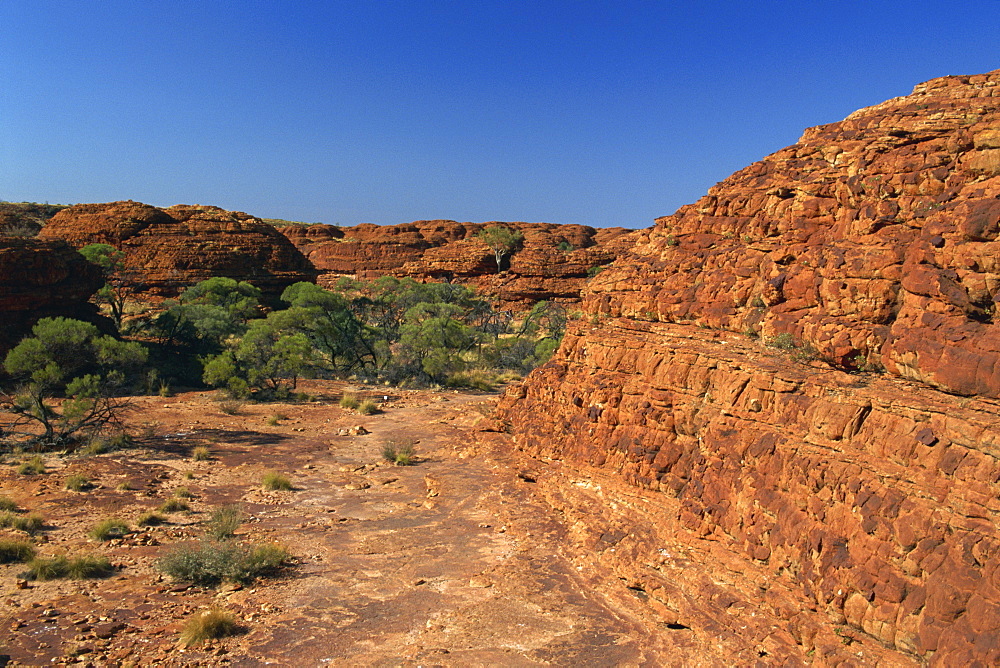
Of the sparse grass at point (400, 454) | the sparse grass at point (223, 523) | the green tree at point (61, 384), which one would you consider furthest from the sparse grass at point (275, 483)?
the green tree at point (61, 384)

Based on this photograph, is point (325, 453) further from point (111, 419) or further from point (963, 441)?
point (963, 441)

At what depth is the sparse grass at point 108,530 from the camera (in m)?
10.5

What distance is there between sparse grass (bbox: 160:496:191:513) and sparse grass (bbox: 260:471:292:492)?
1762 millimetres

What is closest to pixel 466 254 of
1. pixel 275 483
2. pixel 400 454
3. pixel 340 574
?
pixel 400 454

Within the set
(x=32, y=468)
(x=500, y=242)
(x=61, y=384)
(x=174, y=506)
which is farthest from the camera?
(x=500, y=242)

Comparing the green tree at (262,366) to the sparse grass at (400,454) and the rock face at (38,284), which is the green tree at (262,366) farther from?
the sparse grass at (400,454)

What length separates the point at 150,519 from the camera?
11.5 meters

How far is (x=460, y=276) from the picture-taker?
196ft

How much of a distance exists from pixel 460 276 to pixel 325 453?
143 feet

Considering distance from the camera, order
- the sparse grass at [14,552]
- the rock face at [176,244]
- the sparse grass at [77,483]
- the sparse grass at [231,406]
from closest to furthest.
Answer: the sparse grass at [14,552]
the sparse grass at [77,483]
the sparse grass at [231,406]
the rock face at [176,244]

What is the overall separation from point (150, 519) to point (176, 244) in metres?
37.7

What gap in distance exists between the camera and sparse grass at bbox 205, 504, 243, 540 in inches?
424

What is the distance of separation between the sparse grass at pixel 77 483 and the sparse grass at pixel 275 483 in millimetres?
3395

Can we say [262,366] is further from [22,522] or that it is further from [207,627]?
[207,627]
